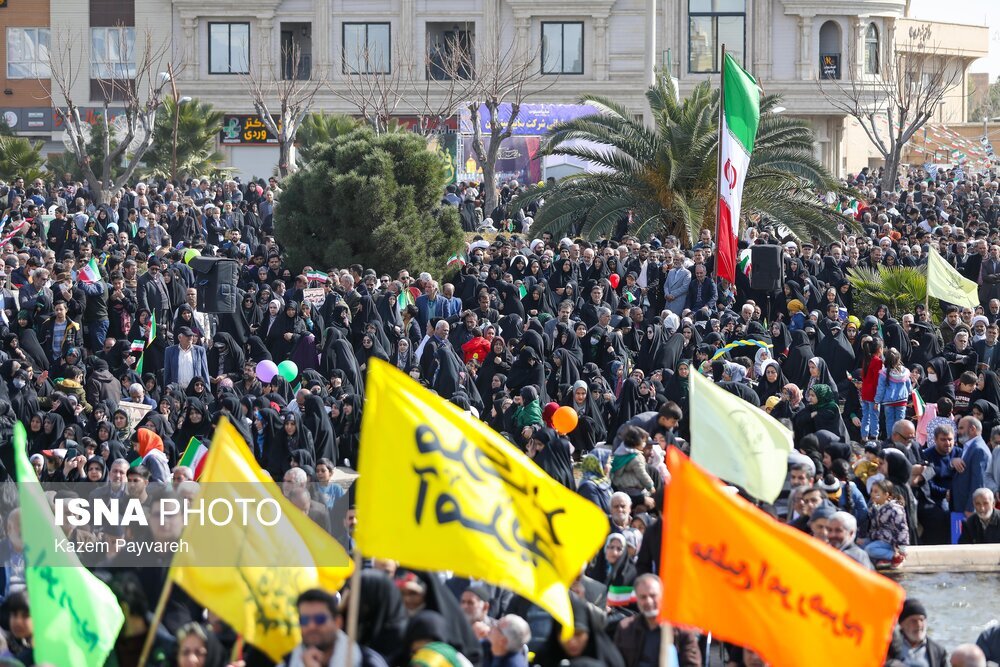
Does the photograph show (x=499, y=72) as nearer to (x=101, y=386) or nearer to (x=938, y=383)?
(x=938, y=383)

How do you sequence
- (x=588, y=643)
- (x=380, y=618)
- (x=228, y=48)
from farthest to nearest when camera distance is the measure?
(x=228, y=48), (x=588, y=643), (x=380, y=618)

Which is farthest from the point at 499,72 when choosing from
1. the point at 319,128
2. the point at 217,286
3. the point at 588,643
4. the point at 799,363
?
the point at 588,643

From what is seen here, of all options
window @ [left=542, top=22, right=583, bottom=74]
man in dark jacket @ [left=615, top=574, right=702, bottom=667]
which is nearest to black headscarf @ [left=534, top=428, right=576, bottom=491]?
man in dark jacket @ [left=615, top=574, right=702, bottom=667]

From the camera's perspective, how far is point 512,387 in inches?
633

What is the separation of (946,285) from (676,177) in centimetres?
707

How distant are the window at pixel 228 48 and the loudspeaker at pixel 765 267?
31.6 meters

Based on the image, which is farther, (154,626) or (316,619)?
(154,626)

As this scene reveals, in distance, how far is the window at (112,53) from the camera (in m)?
49.4

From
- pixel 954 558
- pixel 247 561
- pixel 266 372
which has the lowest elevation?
pixel 954 558

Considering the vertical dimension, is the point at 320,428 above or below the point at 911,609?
below

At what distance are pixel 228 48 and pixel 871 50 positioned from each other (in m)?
18.6

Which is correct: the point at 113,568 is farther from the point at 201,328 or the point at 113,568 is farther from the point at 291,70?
the point at 291,70

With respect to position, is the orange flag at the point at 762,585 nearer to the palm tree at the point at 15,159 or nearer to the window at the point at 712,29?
the palm tree at the point at 15,159

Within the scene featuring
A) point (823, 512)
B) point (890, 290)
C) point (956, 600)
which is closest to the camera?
point (823, 512)
